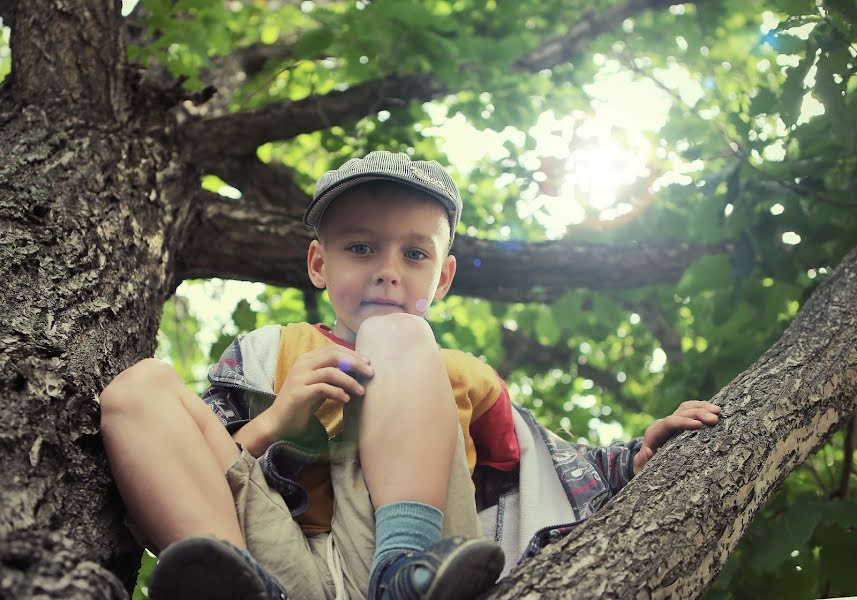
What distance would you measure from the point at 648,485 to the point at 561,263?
2.38 metres

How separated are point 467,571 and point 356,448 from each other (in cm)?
49

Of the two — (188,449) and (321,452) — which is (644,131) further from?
(188,449)

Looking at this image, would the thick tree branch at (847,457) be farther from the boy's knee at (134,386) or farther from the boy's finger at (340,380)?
the boy's knee at (134,386)

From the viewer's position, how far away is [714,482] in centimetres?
134

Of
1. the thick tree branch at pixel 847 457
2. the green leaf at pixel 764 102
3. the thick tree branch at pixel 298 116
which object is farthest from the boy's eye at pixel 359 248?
the thick tree branch at pixel 847 457

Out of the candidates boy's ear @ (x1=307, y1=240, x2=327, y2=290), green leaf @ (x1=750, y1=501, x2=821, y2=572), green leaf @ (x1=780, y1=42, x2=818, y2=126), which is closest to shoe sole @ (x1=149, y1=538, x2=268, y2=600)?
boy's ear @ (x1=307, y1=240, x2=327, y2=290)

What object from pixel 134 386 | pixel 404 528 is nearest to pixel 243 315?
pixel 134 386

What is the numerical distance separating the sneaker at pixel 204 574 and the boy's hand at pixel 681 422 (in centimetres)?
95

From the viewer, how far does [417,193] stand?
6.57ft

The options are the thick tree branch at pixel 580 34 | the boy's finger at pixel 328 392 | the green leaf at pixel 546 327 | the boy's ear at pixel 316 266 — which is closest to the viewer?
the boy's finger at pixel 328 392

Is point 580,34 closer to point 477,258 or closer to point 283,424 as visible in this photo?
point 477,258

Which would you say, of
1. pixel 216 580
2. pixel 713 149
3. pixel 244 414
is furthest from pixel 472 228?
pixel 216 580

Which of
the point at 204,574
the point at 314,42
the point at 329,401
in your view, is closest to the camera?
the point at 204,574

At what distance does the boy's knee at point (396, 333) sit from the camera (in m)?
1.59
